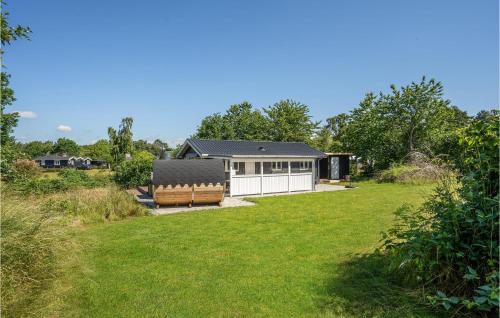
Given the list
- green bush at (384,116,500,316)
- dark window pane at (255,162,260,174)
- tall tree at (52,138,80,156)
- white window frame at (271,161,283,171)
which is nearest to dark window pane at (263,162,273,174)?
white window frame at (271,161,283,171)

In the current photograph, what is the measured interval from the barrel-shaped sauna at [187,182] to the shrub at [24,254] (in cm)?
722

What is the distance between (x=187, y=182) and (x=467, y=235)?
1149 cm

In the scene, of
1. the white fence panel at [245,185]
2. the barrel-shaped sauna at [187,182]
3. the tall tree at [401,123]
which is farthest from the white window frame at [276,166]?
the tall tree at [401,123]

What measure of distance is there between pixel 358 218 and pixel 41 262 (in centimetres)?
898

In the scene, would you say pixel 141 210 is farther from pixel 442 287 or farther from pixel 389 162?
pixel 389 162

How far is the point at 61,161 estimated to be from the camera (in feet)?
277

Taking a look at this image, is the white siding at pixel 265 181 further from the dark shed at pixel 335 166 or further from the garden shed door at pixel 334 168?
the garden shed door at pixel 334 168

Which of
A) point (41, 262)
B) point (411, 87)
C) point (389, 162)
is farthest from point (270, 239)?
point (411, 87)

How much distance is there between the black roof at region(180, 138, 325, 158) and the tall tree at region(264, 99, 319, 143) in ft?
54.5

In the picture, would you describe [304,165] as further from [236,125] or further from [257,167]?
[236,125]

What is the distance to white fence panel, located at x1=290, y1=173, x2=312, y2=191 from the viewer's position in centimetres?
1848

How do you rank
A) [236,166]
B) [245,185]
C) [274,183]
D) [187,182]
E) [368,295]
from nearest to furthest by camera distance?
[368,295] → [187,182] → [245,185] → [236,166] → [274,183]

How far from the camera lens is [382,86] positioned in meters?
28.0

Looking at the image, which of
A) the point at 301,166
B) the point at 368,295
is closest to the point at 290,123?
the point at 301,166
